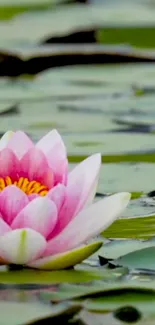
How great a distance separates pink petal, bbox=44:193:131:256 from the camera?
136 cm

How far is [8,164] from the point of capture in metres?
1.44

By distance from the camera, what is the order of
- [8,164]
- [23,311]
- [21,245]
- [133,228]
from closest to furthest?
[23,311] < [21,245] < [8,164] < [133,228]

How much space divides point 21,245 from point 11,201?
6 cm

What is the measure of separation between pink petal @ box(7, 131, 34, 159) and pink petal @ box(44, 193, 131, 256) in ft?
0.53

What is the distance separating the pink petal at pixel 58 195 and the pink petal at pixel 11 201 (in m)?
0.03

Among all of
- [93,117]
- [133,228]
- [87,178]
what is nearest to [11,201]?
[87,178]

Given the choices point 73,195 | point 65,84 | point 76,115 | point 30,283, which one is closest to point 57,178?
point 73,195

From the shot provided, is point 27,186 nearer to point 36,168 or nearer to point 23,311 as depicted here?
point 36,168

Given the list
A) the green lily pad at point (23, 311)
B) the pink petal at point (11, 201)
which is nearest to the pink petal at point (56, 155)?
the pink petal at point (11, 201)

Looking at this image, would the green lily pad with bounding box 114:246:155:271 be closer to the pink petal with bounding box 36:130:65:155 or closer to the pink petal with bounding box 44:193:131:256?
the pink petal with bounding box 44:193:131:256

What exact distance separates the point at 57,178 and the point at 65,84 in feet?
4.71

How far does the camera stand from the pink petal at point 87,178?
1396 mm

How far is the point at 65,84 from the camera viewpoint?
2.86 meters

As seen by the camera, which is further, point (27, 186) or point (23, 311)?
point (27, 186)
